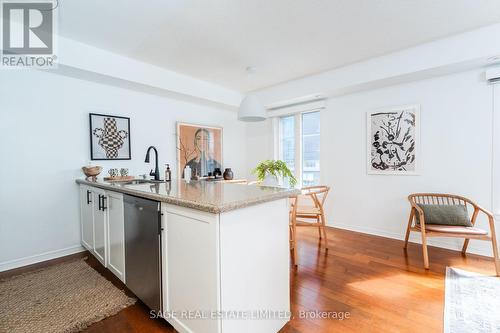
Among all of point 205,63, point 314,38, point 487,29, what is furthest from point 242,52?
point 487,29

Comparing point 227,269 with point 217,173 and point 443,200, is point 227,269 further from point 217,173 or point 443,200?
point 217,173

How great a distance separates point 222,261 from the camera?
3.77 ft

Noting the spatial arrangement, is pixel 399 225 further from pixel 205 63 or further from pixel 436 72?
pixel 205 63

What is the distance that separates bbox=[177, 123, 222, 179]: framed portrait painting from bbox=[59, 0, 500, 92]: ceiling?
1.17 metres

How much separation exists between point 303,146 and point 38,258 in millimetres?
4140

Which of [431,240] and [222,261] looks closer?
[222,261]

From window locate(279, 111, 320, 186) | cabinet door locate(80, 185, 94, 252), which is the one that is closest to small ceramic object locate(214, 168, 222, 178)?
window locate(279, 111, 320, 186)

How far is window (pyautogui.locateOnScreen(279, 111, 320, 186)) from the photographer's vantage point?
4113 mm

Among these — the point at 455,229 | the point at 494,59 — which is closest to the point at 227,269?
the point at 455,229

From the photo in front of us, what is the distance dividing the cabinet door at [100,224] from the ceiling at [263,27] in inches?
67.2

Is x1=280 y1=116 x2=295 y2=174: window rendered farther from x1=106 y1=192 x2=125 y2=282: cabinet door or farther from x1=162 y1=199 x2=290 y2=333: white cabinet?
x1=106 y1=192 x2=125 y2=282: cabinet door

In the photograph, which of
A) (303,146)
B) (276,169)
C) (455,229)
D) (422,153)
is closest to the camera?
(455,229)

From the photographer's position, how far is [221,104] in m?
4.26

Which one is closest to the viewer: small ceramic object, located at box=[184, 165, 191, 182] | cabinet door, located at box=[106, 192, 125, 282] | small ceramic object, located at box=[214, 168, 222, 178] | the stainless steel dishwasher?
the stainless steel dishwasher
